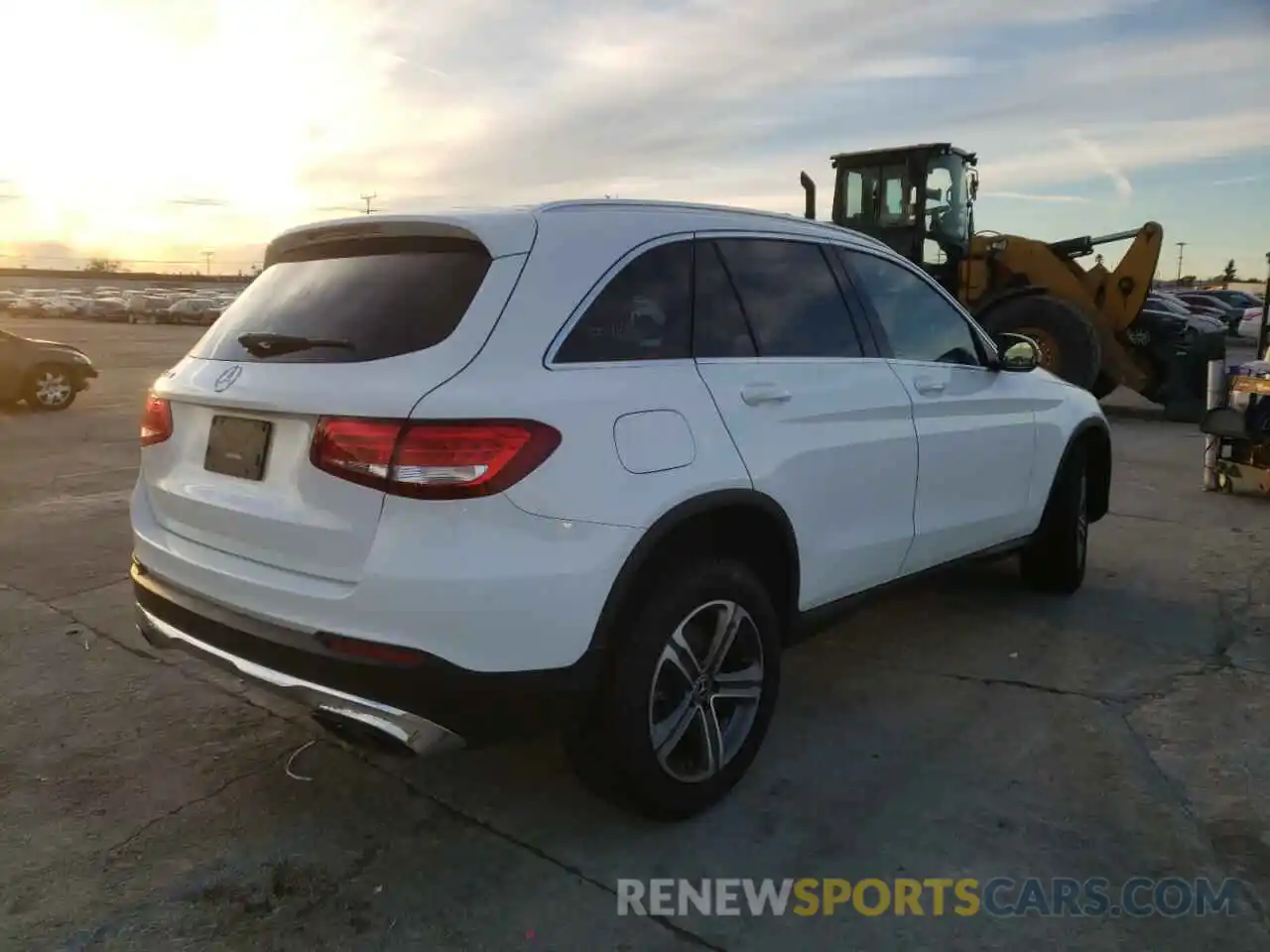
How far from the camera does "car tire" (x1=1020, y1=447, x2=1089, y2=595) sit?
5.28 meters

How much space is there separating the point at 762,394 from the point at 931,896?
1.56 meters

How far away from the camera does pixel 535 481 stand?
2543mm

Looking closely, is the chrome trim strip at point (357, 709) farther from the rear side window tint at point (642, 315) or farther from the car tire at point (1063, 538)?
the car tire at point (1063, 538)

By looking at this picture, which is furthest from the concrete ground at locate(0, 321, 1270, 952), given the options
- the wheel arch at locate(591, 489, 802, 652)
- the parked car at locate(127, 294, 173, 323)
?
the parked car at locate(127, 294, 173, 323)

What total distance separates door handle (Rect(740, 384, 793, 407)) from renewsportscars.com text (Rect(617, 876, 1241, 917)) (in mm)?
1435

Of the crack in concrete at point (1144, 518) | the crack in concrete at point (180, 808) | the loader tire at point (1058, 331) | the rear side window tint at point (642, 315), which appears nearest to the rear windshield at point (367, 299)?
the rear side window tint at point (642, 315)

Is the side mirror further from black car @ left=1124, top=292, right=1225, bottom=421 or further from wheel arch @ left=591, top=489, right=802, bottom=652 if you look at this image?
black car @ left=1124, top=292, right=1225, bottom=421

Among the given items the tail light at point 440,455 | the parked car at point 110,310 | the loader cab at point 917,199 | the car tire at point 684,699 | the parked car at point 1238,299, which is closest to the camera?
the tail light at point 440,455

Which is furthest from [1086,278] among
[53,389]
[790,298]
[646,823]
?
[53,389]

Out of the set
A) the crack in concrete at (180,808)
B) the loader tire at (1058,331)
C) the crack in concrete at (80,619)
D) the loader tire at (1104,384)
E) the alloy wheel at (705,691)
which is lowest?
the crack in concrete at (180,808)

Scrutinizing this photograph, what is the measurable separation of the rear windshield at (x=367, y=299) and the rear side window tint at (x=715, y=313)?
0.76m

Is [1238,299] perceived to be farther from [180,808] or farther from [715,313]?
[180,808]

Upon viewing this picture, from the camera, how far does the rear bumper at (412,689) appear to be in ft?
8.25

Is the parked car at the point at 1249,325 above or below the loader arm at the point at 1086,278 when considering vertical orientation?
above
